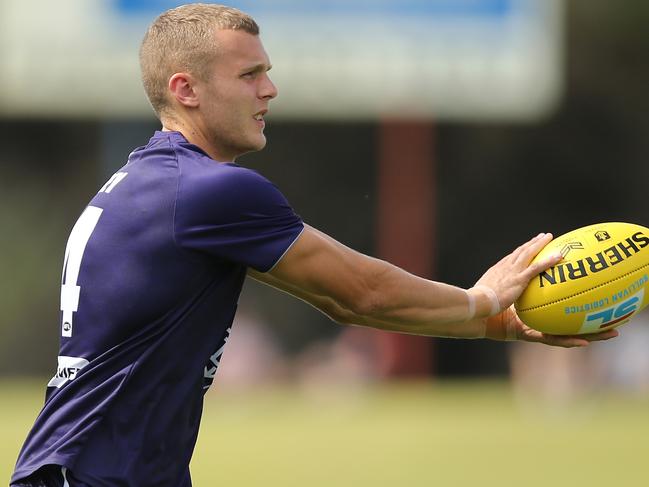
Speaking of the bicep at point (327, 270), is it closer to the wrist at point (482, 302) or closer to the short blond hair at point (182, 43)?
the wrist at point (482, 302)

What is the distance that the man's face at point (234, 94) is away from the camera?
489 cm

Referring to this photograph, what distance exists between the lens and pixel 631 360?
858 inches

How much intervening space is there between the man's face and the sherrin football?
46.8 inches

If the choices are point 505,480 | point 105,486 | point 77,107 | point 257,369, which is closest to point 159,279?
point 105,486

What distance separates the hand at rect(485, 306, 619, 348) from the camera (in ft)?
17.8

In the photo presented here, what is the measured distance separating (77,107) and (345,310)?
65.8 ft

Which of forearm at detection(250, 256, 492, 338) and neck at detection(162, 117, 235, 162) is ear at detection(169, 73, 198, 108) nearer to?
neck at detection(162, 117, 235, 162)

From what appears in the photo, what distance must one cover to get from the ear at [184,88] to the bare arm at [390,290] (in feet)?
1.95

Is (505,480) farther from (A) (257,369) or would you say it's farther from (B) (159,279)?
(A) (257,369)

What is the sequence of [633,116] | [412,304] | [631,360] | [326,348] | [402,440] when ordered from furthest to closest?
1. [633,116]
2. [326,348]
3. [631,360]
4. [402,440]
5. [412,304]

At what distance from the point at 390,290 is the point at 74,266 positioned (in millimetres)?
1039

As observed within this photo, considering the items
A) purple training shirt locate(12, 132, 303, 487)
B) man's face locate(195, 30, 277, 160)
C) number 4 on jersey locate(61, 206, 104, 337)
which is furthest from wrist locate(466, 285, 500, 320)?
number 4 on jersey locate(61, 206, 104, 337)

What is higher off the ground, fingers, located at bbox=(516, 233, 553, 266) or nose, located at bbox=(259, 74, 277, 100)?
nose, located at bbox=(259, 74, 277, 100)

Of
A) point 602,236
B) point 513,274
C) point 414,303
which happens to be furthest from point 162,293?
point 602,236
